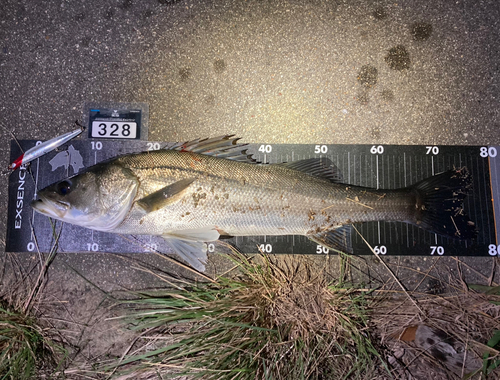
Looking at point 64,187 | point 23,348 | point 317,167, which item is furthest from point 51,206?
point 317,167

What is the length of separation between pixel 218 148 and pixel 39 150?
176 centimetres

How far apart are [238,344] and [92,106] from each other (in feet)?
8.61

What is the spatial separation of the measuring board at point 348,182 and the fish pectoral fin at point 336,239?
0.53ft

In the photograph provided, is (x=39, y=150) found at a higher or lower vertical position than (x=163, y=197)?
higher

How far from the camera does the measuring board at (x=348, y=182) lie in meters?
2.81

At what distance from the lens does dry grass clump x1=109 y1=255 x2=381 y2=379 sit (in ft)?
7.93

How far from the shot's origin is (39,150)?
9.38ft

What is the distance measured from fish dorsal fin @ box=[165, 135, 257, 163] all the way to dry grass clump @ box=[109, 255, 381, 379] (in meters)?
0.94

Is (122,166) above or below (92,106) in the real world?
below

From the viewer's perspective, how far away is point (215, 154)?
2.63m

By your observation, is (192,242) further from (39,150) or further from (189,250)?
(39,150)

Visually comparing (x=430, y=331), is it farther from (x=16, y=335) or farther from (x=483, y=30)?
(x=16, y=335)

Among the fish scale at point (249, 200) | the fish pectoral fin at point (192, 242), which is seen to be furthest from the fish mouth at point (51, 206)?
the fish pectoral fin at point (192, 242)

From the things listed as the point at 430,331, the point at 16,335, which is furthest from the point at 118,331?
the point at 430,331
